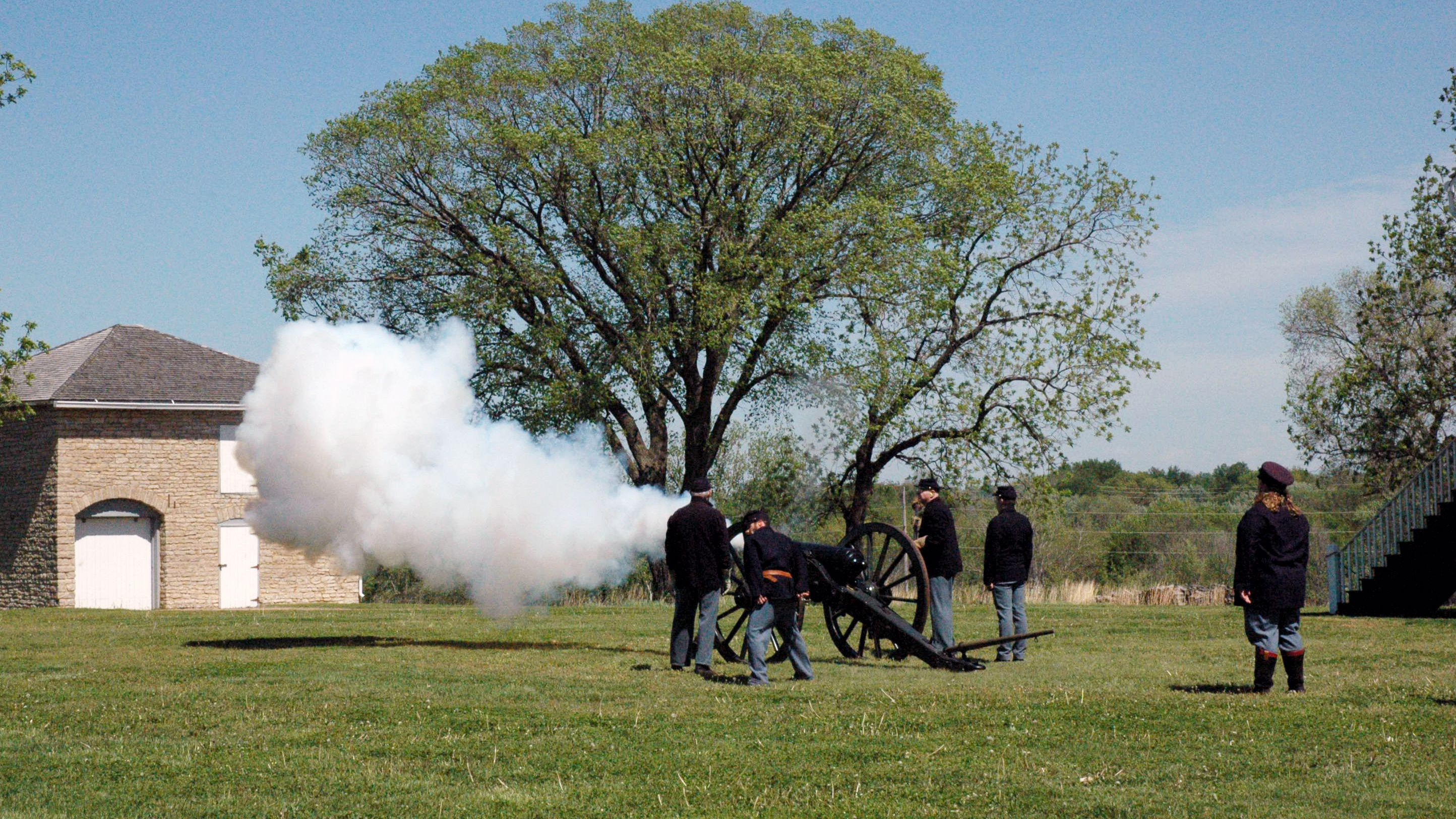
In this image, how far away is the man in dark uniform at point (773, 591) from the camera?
1252 cm

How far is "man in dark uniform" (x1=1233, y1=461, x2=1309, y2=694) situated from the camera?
36.2ft

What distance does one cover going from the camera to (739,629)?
52.8 feet

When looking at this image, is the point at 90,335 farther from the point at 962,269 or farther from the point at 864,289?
the point at 962,269

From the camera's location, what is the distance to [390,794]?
25.1ft

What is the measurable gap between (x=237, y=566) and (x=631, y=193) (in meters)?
13.6

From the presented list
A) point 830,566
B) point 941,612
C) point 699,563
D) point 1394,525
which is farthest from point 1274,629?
point 1394,525

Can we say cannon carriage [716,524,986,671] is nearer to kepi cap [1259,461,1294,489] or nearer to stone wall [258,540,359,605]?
kepi cap [1259,461,1294,489]

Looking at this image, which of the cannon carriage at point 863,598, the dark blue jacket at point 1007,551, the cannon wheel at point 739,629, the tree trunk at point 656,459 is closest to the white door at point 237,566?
the tree trunk at point 656,459

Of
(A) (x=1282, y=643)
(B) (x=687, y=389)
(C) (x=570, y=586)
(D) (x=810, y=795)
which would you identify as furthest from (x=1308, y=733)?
(B) (x=687, y=389)

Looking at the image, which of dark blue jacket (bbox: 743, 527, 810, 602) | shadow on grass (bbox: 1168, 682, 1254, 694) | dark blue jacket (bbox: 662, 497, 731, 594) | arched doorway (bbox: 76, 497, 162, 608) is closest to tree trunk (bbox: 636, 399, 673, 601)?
arched doorway (bbox: 76, 497, 162, 608)

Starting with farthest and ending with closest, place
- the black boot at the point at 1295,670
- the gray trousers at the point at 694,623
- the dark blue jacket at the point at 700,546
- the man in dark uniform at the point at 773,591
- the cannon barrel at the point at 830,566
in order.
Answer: the cannon barrel at the point at 830,566, the dark blue jacket at the point at 700,546, the gray trousers at the point at 694,623, the man in dark uniform at the point at 773,591, the black boot at the point at 1295,670

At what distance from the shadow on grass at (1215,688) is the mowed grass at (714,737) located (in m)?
0.09

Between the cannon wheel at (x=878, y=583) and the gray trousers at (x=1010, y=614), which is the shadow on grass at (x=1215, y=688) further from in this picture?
the cannon wheel at (x=878, y=583)

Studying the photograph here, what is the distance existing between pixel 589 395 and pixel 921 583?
1754 cm
